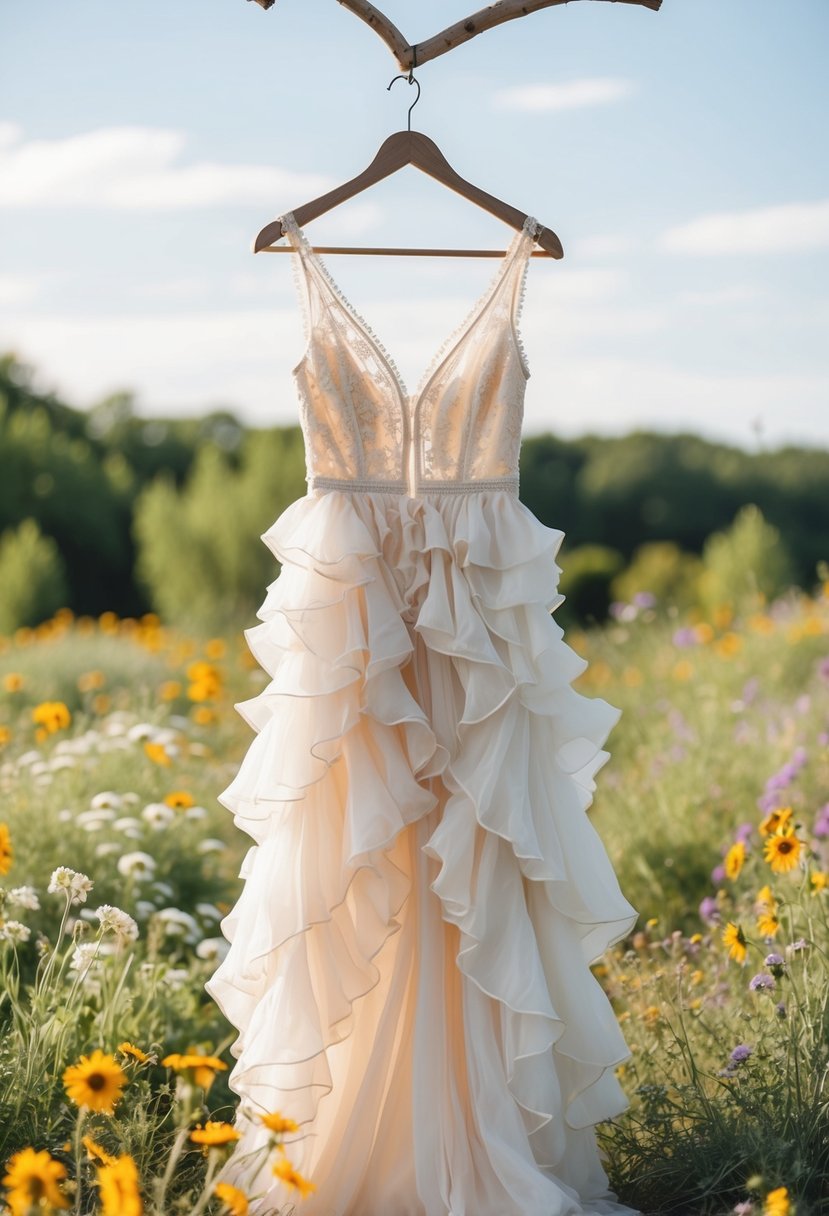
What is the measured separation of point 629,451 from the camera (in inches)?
684

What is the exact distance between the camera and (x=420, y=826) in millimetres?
2367

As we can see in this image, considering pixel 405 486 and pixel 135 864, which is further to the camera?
pixel 135 864

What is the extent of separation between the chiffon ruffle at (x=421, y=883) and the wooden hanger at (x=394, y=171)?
55 centimetres

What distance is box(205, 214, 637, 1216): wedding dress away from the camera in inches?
87.2

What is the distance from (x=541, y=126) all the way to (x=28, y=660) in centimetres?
416

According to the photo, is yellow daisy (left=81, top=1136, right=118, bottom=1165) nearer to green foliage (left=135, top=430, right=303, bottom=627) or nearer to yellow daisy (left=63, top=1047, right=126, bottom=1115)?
yellow daisy (left=63, top=1047, right=126, bottom=1115)

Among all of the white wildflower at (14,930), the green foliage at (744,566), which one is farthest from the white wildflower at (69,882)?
the green foliage at (744,566)

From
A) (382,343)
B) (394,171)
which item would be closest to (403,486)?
(382,343)

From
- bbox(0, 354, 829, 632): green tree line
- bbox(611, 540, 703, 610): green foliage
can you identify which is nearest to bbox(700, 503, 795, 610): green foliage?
bbox(0, 354, 829, 632): green tree line

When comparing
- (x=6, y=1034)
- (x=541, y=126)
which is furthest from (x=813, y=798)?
(x=541, y=126)

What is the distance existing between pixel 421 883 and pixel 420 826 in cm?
11

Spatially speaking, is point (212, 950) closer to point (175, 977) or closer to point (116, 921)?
point (175, 977)

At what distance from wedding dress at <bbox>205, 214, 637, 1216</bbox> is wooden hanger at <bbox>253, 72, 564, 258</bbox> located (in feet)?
0.13

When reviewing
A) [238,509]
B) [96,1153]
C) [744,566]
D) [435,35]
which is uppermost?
[435,35]
